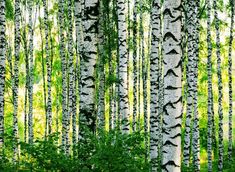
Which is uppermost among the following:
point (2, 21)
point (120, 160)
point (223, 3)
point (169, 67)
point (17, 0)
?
point (223, 3)

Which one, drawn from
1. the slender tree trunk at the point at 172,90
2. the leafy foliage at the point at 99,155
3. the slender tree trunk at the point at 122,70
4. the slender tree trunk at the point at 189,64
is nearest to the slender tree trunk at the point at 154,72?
the slender tree trunk at the point at 122,70

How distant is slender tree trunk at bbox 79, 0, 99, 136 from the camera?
269 inches

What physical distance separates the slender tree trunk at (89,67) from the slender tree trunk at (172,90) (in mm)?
2109

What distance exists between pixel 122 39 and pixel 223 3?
12.8 metres

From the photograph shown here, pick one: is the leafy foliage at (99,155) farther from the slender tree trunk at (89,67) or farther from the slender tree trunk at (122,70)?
the slender tree trunk at (122,70)

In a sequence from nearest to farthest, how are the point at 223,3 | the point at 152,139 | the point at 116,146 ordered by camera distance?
the point at 116,146
the point at 152,139
the point at 223,3

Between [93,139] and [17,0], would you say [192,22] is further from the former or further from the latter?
[93,139]

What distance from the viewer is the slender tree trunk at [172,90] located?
194 inches

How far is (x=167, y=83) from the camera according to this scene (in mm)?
5012

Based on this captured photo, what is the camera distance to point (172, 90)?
16.3ft

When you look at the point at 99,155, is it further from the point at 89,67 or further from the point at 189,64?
the point at 189,64

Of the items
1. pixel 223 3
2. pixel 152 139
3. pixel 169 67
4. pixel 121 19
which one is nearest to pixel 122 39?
pixel 121 19

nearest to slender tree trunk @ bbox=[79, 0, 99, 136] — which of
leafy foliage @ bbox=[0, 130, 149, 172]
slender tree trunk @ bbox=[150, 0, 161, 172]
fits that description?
leafy foliage @ bbox=[0, 130, 149, 172]

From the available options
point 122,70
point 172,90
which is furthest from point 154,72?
point 172,90
